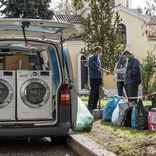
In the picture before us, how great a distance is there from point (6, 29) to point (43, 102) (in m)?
1.43

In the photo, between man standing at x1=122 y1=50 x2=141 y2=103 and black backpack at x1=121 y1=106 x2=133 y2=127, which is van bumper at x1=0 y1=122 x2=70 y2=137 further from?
man standing at x1=122 y1=50 x2=141 y2=103

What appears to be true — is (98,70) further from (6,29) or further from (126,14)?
(126,14)

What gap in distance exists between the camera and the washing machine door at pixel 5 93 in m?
6.46

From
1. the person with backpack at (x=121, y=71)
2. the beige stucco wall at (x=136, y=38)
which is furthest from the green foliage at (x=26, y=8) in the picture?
the person with backpack at (x=121, y=71)

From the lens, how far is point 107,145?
5.93 metres

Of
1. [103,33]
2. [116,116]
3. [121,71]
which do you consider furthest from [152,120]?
[103,33]

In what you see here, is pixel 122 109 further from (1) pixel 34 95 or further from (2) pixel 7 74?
(2) pixel 7 74

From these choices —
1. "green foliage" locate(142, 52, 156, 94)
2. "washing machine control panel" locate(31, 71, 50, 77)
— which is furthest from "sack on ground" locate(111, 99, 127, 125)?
"green foliage" locate(142, 52, 156, 94)

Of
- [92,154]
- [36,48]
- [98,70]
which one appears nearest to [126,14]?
[98,70]

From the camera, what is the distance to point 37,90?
6.57 m

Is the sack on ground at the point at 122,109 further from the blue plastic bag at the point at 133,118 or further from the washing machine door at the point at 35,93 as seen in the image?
the washing machine door at the point at 35,93

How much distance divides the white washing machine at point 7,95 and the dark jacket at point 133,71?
350 centimetres

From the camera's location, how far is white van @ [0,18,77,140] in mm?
6328

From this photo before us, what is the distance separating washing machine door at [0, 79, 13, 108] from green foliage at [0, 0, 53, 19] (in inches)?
980
